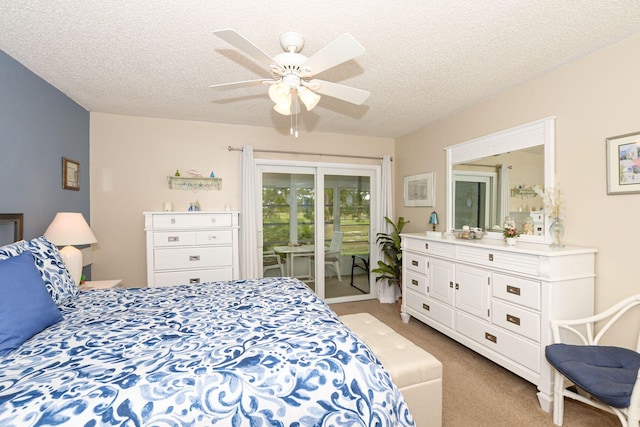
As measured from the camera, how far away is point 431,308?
3.21 meters

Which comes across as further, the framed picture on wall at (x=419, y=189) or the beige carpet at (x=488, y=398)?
the framed picture on wall at (x=419, y=189)

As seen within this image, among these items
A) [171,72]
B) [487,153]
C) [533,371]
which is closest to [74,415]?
[171,72]

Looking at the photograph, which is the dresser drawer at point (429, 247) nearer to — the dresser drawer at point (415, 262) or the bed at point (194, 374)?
the dresser drawer at point (415, 262)

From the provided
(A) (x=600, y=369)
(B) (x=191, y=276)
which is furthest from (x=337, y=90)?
(B) (x=191, y=276)

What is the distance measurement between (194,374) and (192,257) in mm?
2521

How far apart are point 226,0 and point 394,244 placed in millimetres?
3557

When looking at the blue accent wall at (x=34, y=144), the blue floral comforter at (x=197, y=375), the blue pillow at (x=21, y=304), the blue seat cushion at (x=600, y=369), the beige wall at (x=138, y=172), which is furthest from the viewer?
the beige wall at (x=138, y=172)

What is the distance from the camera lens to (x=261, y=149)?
4.02m

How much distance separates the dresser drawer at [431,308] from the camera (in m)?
2.96

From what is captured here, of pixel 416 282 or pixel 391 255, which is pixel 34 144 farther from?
pixel 391 255

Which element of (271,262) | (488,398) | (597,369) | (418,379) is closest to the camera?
(597,369)

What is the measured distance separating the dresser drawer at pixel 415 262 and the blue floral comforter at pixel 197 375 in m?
2.12

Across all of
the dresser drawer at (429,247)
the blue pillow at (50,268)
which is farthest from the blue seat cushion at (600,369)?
the blue pillow at (50,268)

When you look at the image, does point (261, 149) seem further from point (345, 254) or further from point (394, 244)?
point (394, 244)
